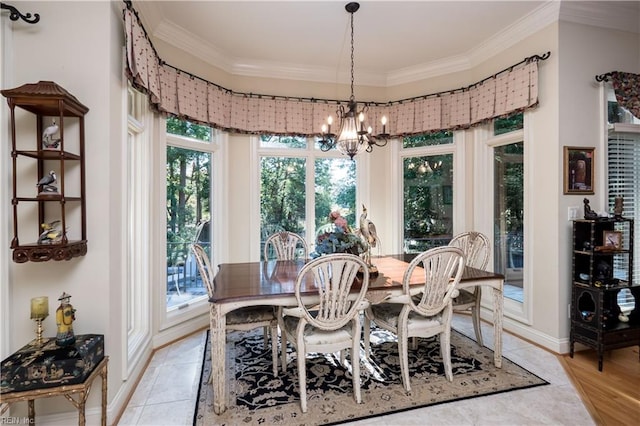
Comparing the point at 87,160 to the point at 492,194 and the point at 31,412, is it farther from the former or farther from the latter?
the point at 492,194

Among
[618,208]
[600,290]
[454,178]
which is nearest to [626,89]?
[618,208]

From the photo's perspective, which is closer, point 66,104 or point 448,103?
point 66,104

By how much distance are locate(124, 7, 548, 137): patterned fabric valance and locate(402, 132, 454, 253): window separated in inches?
10.2

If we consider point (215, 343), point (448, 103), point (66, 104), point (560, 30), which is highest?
point (560, 30)

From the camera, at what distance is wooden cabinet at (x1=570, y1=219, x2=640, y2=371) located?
2607mm

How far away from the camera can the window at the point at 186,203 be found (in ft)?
10.9

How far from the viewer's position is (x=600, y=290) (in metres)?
2.59

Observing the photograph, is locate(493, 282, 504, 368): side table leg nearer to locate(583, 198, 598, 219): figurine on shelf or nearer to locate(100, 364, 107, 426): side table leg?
locate(583, 198, 598, 219): figurine on shelf

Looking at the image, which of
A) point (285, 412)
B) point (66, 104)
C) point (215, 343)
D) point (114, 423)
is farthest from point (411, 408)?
point (66, 104)

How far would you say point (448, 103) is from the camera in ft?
12.9

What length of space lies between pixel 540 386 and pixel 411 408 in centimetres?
106

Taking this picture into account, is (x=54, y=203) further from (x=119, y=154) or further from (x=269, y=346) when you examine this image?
(x=269, y=346)

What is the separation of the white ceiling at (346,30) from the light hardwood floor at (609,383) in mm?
3085

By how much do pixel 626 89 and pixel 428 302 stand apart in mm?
2771
